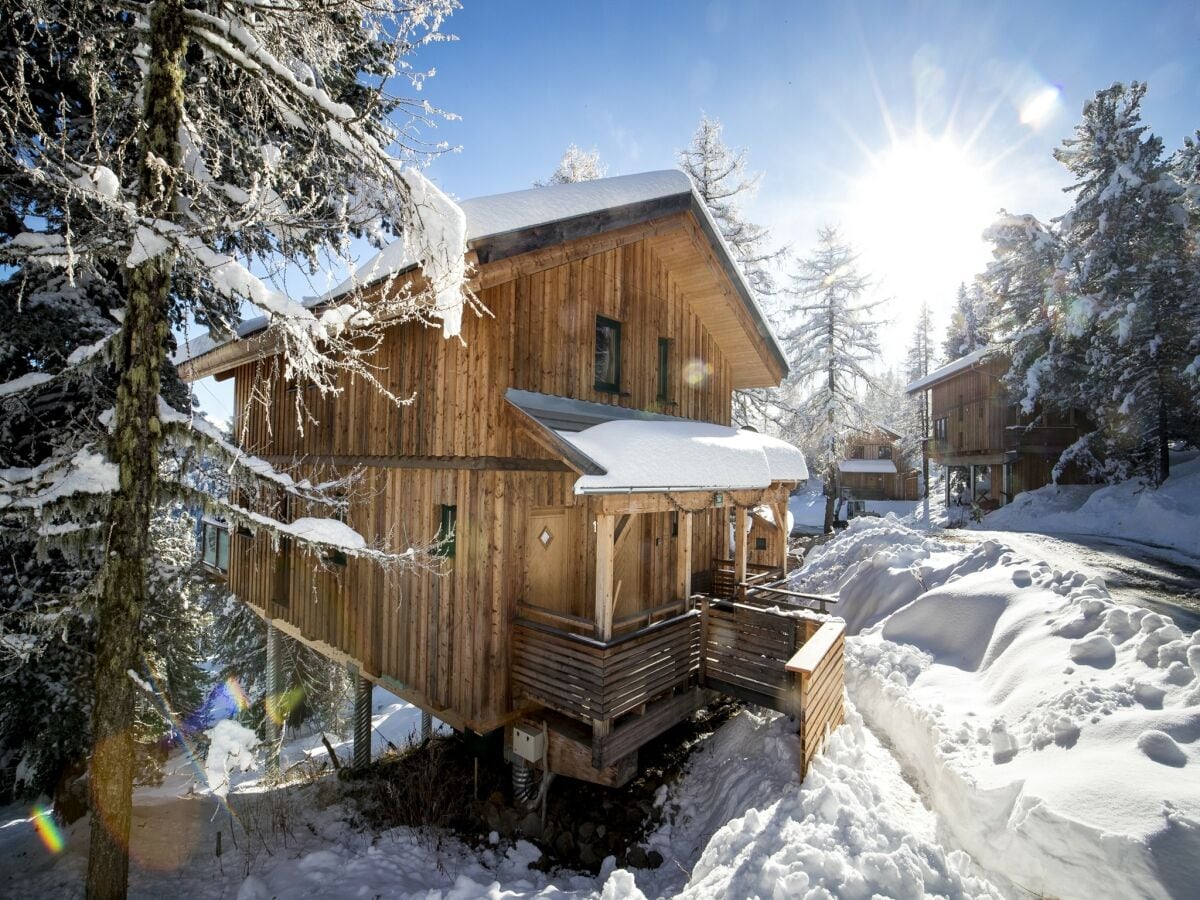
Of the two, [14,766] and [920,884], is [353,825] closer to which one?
[14,766]

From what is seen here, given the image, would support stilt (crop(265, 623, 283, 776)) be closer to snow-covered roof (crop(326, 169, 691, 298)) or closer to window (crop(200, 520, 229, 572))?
window (crop(200, 520, 229, 572))

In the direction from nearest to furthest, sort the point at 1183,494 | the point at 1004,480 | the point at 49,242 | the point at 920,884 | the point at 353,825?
the point at 49,242 → the point at 920,884 → the point at 353,825 → the point at 1183,494 → the point at 1004,480

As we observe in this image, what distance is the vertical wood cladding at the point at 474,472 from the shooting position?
7234mm

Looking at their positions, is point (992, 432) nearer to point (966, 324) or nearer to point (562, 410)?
point (966, 324)

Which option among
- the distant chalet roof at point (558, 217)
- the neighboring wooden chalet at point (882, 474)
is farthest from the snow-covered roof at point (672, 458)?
the neighboring wooden chalet at point (882, 474)

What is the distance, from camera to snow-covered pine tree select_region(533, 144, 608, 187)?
22609 millimetres

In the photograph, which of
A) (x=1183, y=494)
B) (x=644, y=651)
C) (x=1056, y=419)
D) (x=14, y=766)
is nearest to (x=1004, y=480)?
(x=1056, y=419)

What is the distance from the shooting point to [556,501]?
811 centimetres

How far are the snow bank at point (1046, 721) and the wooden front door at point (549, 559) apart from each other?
187 inches

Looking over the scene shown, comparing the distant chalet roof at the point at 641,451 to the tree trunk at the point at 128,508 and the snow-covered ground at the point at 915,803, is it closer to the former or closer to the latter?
the snow-covered ground at the point at 915,803

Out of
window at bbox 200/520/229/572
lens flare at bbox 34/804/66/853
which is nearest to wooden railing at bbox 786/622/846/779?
lens flare at bbox 34/804/66/853

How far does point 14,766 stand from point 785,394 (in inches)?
998

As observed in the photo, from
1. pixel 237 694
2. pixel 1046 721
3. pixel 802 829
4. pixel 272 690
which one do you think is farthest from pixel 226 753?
pixel 1046 721

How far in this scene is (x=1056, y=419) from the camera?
77.7 feet
